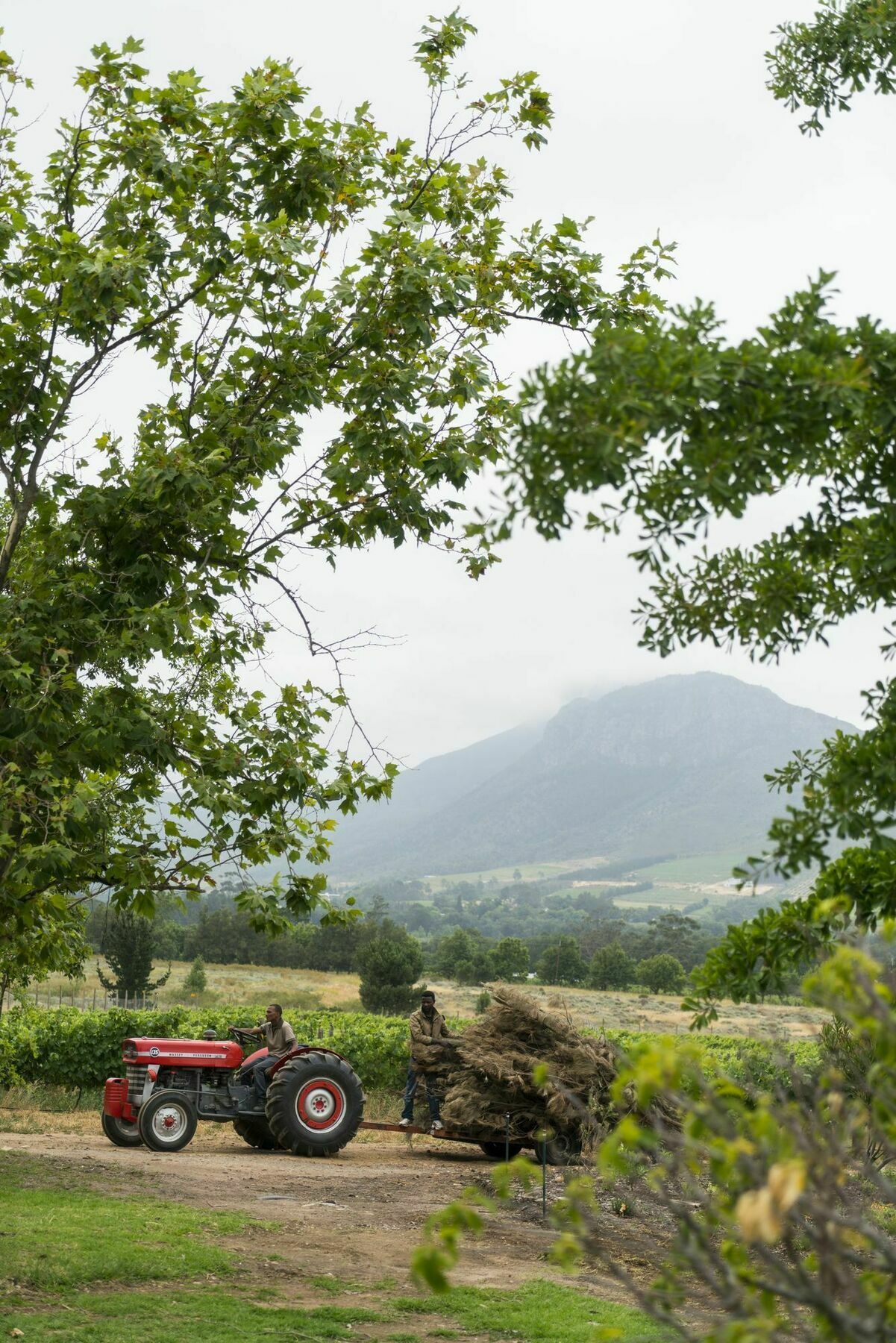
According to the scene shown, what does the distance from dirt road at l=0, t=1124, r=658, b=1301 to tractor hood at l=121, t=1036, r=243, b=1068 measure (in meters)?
1.16

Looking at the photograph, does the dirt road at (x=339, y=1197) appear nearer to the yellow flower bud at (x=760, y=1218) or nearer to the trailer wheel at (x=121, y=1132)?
the trailer wheel at (x=121, y=1132)

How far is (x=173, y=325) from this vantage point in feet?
30.7

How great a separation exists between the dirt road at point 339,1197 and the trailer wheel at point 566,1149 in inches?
20.4

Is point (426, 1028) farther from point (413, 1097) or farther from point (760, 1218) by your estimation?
point (760, 1218)

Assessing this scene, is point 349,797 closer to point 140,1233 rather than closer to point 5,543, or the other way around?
point 5,543

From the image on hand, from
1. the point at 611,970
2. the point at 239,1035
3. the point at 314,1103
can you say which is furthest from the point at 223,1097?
the point at 611,970

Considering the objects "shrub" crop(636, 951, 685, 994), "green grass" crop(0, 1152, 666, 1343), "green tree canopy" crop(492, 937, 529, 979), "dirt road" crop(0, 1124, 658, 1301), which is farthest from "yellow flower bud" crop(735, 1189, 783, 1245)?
"shrub" crop(636, 951, 685, 994)

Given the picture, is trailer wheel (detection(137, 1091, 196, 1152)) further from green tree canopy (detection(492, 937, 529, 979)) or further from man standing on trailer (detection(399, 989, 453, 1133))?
green tree canopy (detection(492, 937, 529, 979))

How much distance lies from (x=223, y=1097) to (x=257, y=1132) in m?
0.94

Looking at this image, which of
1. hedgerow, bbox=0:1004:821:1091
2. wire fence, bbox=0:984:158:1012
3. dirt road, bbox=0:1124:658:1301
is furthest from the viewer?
wire fence, bbox=0:984:158:1012

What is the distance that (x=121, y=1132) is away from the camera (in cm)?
1667

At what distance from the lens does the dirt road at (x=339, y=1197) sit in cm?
1034

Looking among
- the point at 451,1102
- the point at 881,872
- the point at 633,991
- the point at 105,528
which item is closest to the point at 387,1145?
the point at 451,1102

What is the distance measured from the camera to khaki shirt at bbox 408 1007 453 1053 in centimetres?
1680
